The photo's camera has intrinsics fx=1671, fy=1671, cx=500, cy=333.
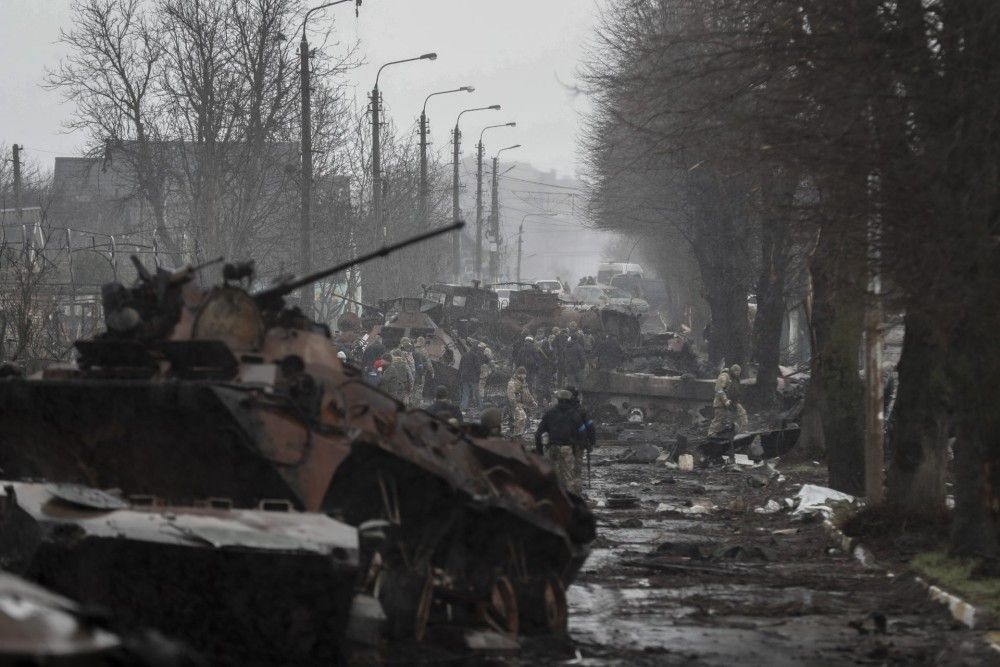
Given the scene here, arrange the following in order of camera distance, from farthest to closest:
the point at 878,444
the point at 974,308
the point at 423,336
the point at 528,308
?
the point at 528,308, the point at 423,336, the point at 878,444, the point at 974,308

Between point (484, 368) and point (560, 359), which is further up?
point (560, 359)

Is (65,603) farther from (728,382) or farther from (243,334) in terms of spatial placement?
(728,382)

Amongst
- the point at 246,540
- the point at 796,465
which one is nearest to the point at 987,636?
the point at 246,540

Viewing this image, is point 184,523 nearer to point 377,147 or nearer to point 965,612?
point 965,612

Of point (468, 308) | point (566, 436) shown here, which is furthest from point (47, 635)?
point (468, 308)

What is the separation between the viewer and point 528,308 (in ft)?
161

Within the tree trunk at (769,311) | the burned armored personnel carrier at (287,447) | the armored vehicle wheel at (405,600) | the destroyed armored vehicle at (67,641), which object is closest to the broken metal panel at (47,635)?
the destroyed armored vehicle at (67,641)

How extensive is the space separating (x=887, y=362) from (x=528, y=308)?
49.0 feet

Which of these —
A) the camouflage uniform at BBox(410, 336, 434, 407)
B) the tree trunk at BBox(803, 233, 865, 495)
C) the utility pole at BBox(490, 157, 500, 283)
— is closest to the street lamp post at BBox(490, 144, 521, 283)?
the utility pole at BBox(490, 157, 500, 283)

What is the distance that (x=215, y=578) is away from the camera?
8.03 meters

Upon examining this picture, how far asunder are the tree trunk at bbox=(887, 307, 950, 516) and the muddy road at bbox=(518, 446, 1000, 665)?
994 mm

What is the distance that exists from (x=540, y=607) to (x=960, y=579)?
3.87 m

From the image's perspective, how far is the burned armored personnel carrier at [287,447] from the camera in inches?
383

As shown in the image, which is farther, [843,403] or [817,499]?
[843,403]
